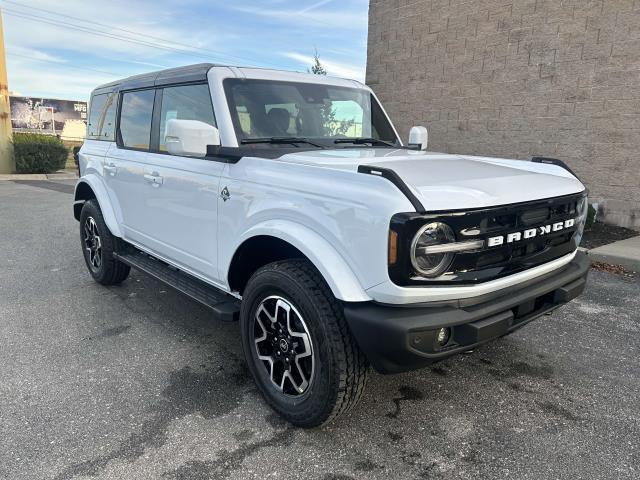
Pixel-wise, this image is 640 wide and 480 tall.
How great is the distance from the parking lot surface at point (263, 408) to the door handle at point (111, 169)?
1213 millimetres

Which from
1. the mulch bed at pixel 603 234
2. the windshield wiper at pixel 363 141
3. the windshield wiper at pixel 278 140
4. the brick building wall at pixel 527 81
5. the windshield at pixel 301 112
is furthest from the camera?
the brick building wall at pixel 527 81

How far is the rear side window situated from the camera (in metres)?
4.70

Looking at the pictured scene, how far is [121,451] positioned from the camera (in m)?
2.35

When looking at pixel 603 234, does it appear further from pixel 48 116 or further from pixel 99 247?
pixel 48 116

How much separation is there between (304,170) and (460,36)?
25.2 feet

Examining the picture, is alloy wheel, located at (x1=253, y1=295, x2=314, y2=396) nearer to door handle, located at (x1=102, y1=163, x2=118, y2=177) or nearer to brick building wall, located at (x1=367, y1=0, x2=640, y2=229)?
door handle, located at (x1=102, y1=163, x2=118, y2=177)

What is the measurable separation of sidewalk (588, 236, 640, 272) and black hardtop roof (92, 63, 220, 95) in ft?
16.8

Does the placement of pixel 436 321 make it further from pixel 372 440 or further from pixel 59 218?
pixel 59 218

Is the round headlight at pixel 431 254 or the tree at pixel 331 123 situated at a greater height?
the tree at pixel 331 123

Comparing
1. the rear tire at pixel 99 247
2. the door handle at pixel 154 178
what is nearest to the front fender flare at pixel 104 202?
the rear tire at pixel 99 247

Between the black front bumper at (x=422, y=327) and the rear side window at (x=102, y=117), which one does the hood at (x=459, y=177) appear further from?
the rear side window at (x=102, y=117)

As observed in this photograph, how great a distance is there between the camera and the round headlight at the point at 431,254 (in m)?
2.09

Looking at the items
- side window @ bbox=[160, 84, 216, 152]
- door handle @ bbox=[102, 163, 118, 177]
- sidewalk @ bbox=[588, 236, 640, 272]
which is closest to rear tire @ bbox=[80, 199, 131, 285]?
door handle @ bbox=[102, 163, 118, 177]

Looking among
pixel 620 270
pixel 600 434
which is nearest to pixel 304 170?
pixel 600 434
